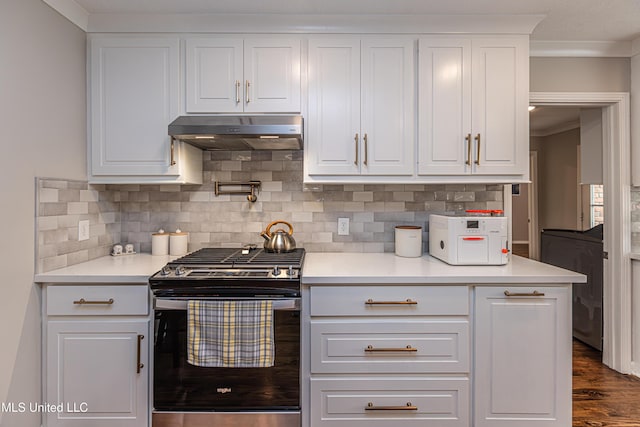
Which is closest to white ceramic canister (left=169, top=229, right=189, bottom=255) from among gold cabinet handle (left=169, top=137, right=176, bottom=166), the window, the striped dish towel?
gold cabinet handle (left=169, top=137, right=176, bottom=166)

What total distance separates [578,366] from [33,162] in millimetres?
3813

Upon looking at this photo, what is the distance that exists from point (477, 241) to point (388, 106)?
932mm

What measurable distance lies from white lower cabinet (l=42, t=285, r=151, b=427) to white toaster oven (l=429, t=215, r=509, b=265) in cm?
166

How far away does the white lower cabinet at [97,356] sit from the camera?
5.83 feet

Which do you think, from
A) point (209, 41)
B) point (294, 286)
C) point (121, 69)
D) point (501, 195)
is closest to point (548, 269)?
point (501, 195)

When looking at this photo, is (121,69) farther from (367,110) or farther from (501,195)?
(501,195)

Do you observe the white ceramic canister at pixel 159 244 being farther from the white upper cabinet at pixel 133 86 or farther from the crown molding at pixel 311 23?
the crown molding at pixel 311 23

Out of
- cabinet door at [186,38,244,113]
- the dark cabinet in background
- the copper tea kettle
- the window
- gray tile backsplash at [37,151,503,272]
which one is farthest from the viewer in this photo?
the window

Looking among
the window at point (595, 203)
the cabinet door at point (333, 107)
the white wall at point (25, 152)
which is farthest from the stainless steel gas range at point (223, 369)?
the window at point (595, 203)

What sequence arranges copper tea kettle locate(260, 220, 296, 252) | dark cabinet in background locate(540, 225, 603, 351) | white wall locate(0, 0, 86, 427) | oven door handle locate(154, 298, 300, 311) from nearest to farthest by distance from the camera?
white wall locate(0, 0, 86, 427)
oven door handle locate(154, 298, 300, 311)
copper tea kettle locate(260, 220, 296, 252)
dark cabinet in background locate(540, 225, 603, 351)

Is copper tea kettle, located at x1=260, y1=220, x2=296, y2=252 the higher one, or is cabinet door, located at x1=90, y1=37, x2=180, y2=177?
cabinet door, located at x1=90, y1=37, x2=180, y2=177

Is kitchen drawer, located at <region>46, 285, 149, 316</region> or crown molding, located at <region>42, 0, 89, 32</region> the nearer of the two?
kitchen drawer, located at <region>46, 285, 149, 316</region>

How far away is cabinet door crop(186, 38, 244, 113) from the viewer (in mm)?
2119

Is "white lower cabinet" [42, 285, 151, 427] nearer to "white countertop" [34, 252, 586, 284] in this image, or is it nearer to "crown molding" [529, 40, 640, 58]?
"white countertop" [34, 252, 586, 284]
